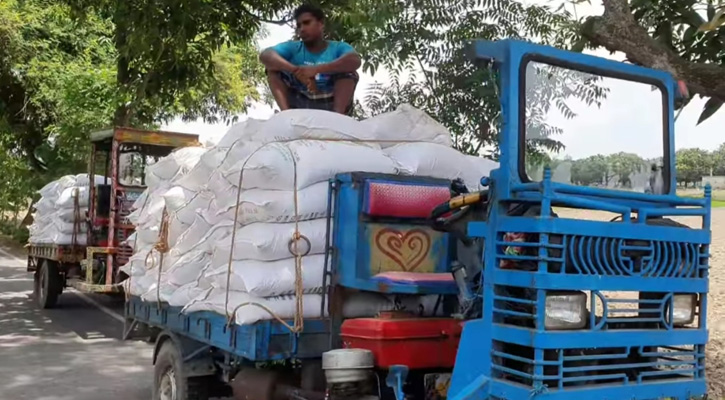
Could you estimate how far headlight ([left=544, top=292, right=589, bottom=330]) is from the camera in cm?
298

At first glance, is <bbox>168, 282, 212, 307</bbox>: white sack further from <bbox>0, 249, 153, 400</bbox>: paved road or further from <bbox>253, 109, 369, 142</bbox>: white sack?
<bbox>0, 249, 153, 400</bbox>: paved road

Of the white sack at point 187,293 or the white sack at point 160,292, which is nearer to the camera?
the white sack at point 187,293

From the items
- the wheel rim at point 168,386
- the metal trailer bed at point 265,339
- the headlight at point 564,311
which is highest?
the headlight at point 564,311

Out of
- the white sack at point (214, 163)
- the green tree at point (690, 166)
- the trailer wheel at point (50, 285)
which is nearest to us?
the green tree at point (690, 166)

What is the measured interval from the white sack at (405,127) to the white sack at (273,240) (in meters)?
0.78

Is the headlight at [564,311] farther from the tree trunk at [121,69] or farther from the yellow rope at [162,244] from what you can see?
the tree trunk at [121,69]

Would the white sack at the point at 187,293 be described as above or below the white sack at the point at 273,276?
below

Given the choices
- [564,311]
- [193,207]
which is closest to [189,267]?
[193,207]

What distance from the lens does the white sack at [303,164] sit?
13.9 ft

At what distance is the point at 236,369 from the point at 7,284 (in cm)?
→ 1303

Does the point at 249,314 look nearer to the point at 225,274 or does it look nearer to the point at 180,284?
the point at 225,274

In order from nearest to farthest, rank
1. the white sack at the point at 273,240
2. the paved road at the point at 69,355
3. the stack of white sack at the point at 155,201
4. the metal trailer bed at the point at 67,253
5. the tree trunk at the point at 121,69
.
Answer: the white sack at the point at 273,240 → the stack of white sack at the point at 155,201 → the paved road at the point at 69,355 → the tree trunk at the point at 121,69 → the metal trailer bed at the point at 67,253

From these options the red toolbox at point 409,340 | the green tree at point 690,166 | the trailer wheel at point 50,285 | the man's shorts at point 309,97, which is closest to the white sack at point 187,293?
the red toolbox at point 409,340

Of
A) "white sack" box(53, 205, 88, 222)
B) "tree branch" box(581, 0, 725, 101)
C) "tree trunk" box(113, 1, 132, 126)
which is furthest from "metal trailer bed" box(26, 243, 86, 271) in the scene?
"tree branch" box(581, 0, 725, 101)
